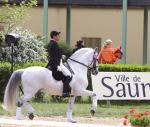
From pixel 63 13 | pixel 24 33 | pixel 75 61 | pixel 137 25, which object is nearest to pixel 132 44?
pixel 137 25

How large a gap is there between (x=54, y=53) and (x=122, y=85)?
7.01 meters

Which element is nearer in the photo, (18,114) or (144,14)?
(18,114)

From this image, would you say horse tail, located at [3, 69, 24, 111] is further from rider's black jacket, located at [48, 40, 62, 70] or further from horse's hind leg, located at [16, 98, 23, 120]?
rider's black jacket, located at [48, 40, 62, 70]

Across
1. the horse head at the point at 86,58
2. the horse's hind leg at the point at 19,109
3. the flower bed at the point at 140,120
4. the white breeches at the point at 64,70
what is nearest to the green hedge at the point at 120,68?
the horse head at the point at 86,58

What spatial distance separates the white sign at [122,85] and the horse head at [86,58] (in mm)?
4803

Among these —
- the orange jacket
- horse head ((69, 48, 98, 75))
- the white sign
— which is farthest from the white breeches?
the orange jacket

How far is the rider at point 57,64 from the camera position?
17.6m

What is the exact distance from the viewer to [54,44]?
1759 centimetres

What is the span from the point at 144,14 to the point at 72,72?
22.4 m

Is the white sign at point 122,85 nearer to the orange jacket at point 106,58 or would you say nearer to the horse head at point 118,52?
the horse head at point 118,52

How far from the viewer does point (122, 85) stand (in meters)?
24.2

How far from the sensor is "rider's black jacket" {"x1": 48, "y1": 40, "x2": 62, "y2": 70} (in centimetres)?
1758

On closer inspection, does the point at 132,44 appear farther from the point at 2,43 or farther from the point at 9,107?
the point at 9,107

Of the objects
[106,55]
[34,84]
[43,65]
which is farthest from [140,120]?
[106,55]
